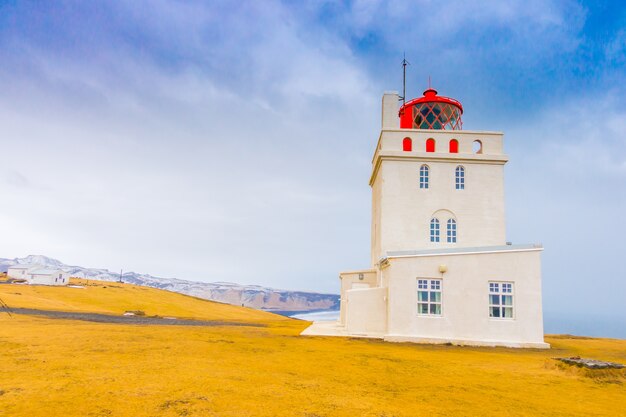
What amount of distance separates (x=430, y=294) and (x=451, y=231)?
7.65m

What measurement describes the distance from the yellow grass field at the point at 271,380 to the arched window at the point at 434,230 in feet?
35.3

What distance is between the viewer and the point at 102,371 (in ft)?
34.6

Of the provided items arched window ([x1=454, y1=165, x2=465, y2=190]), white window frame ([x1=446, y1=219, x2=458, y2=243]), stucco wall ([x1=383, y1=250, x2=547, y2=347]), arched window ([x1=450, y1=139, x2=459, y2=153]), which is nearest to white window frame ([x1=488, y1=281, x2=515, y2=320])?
stucco wall ([x1=383, y1=250, x2=547, y2=347])

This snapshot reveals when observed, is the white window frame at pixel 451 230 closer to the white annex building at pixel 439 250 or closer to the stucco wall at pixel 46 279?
the white annex building at pixel 439 250

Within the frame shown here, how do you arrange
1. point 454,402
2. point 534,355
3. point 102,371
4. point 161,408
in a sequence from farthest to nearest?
1. point 534,355
2. point 102,371
3. point 454,402
4. point 161,408

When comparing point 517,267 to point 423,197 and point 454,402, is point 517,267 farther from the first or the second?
point 454,402

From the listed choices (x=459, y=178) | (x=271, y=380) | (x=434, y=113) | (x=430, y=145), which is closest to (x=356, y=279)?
(x=459, y=178)

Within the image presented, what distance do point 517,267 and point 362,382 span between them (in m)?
12.8

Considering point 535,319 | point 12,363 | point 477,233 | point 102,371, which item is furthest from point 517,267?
point 12,363

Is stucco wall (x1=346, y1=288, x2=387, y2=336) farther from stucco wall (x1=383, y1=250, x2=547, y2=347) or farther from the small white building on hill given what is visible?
the small white building on hill

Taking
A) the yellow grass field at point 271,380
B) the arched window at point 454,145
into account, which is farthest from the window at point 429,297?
the arched window at point 454,145

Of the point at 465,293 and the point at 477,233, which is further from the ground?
the point at 477,233

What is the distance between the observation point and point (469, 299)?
2062 cm

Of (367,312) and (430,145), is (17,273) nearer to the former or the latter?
(367,312)
